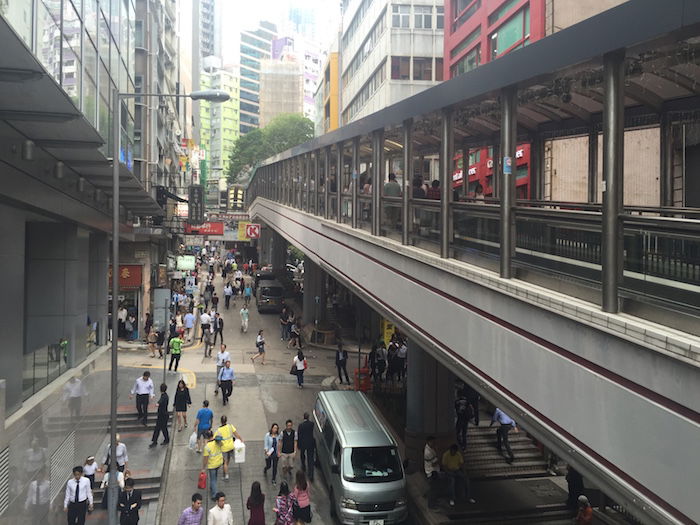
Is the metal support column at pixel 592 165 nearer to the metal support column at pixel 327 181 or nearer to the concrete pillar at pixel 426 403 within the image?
the concrete pillar at pixel 426 403

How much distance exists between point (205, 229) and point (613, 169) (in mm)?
38109

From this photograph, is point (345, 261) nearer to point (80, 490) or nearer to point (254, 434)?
point (254, 434)

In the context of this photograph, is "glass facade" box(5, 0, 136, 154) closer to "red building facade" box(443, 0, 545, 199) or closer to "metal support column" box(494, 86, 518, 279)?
"metal support column" box(494, 86, 518, 279)

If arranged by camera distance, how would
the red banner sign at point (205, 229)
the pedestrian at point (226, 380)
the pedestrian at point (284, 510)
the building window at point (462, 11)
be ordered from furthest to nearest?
the red banner sign at point (205, 229)
the building window at point (462, 11)
the pedestrian at point (226, 380)
the pedestrian at point (284, 510)

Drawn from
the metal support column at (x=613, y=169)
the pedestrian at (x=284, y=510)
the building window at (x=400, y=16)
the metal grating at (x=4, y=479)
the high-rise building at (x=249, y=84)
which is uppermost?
the high-rise building at (x=249, y=84)

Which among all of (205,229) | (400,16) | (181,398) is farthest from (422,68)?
(181,398)

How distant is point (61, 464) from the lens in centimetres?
1339

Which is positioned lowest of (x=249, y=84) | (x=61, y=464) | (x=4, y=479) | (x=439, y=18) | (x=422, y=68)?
(x=61, y=464)

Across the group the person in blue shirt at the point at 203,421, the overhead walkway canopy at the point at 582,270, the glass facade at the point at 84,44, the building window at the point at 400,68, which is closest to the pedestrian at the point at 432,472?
the overhead walkway canopy at the point at 582,270

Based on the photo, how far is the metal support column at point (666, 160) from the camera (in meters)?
8.87

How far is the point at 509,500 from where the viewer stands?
1455cm

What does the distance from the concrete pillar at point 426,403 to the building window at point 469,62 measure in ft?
76.1

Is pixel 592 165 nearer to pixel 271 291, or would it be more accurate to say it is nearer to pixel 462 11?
pixel 271 291

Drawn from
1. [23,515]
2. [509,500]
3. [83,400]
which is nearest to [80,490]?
[23,515]
